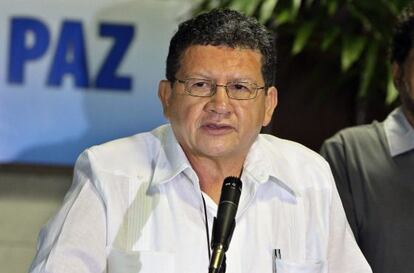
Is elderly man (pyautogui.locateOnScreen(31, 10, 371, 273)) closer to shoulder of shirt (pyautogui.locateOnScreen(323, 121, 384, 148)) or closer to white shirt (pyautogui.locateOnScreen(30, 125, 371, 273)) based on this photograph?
white shirt (pyautogui.locateOnScreen(30, 125, 371, 273))

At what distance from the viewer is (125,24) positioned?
3418 mm

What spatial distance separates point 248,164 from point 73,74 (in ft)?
4.42

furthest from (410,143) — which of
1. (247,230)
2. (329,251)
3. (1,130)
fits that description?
(1,130)

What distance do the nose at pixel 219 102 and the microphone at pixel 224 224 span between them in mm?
294

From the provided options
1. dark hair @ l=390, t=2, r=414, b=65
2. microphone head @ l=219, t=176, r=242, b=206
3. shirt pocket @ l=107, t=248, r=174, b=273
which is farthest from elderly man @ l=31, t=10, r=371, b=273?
dark hair @ l=390, t=2, r=414, b=65

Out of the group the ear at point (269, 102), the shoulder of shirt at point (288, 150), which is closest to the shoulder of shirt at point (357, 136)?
the shoulder of shirt at point (288, 150)

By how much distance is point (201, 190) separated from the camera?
2.15 m

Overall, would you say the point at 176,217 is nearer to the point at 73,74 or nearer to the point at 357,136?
the point at 357,136

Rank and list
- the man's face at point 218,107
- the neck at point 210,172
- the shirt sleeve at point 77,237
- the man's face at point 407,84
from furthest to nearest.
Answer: the man's face at point 407,84 → the neck at point 210,172 → the man's face at point 218,107 → the shirt sleeve at point 77,237

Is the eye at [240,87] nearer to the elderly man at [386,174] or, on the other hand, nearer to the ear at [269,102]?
the ear at [269,102]

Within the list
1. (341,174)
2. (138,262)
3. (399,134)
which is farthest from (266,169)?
(399,134)

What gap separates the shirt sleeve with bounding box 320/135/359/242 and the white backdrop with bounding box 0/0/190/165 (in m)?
0.95

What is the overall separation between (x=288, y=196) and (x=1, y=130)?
4.94 ft

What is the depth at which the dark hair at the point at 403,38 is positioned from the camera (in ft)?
8.87
